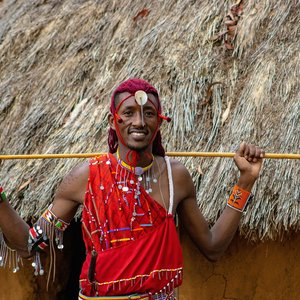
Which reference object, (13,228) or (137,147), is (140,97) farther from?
(13,228)

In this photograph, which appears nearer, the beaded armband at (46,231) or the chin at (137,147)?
the chin at (137,147)

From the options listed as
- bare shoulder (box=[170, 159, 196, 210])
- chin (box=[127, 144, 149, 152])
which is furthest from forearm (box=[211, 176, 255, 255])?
chin (box=[127, 144, 149, 152])

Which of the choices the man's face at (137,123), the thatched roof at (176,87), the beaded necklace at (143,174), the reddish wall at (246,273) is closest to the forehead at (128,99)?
the man's face at (137,123)

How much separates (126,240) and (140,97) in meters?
0.61

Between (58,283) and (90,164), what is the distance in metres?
2.69

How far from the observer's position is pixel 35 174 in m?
5.27

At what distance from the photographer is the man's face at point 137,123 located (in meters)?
3.37

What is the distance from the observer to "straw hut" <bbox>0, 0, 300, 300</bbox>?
461cm

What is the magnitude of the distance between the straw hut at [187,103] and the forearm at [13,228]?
1301mm

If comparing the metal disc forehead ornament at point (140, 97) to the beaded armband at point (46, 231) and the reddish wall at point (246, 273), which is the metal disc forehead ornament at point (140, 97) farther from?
the reddish wall at point (246, 273)

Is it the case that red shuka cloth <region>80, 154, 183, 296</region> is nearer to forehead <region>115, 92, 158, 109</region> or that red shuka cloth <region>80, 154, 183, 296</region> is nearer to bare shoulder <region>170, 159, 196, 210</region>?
bare shoulder <region>170, 159, 196, 210</region>

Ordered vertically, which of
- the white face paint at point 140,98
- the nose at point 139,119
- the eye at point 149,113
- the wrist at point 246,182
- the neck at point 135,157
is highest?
the white face paint at point 140,98

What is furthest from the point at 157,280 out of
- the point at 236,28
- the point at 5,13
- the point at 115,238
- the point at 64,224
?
the point at 5,13

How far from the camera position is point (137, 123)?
11.0ft
